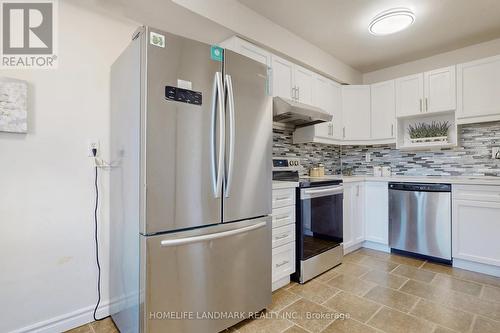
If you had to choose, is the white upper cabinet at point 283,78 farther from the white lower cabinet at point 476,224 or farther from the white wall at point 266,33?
the white lower cabinet at point 476,224

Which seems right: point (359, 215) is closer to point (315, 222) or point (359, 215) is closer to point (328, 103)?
point (315, 222)

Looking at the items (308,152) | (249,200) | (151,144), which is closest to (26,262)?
(151,144)

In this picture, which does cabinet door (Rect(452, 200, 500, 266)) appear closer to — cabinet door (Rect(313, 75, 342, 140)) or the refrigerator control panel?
cabinet door (Rect(313, 75, 342, 140))

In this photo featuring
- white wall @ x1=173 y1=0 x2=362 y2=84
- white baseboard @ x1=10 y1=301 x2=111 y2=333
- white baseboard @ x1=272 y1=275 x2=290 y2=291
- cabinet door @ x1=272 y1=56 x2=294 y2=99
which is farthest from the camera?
cabinet door @ x1=272 y1=56 x2=294 y2=99

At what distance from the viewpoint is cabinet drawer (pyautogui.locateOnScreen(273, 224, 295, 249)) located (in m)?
2.16

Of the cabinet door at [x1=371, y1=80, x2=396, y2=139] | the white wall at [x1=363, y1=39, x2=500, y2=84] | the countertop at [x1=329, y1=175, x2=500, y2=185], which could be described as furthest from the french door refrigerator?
the white wall at [x1=363, y1=39, x2=500, y2=84]

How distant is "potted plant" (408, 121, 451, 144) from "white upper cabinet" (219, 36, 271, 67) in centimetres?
227

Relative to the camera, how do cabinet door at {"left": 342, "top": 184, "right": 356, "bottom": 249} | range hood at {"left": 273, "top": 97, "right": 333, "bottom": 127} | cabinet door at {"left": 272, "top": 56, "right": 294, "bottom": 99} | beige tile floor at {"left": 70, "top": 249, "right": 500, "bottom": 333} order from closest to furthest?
beige tile floor at {"left": 70, "top": 249, "right": 500, "bottom": 333}
range hood at {"left": 273, "top": 97, "right": 333, "bottom": 127}
cabinet door at {"left": 272, "top": 56, "right": 294, "bottom": 99}
cabinet door at {"left": 342, "top": 184, "right": 356, "bottom": 249}

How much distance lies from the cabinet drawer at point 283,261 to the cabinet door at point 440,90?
2530mm

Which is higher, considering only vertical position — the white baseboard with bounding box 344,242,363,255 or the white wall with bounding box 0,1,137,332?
the white wall with bounding box 0,1,137,332

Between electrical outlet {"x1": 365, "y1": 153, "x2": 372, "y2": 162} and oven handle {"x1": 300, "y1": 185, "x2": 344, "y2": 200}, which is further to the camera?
electrical outlet {"x1": 365, "y1": 153, "x2": 372, "y2": 162}

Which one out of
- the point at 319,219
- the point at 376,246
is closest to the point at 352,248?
the point at 376,246

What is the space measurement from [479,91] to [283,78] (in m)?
2.22

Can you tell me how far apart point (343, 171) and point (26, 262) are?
391 centimetres
